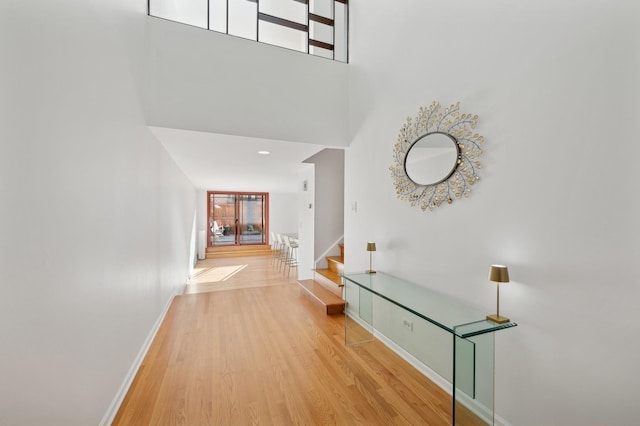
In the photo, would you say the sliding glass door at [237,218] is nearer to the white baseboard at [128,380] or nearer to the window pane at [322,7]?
the window pane at [322,7]

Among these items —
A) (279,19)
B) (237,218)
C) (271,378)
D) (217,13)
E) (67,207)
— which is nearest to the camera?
(67,207)

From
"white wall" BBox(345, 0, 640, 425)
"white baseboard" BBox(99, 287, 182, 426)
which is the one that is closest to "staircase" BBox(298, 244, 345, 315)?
"white wall" BBox(345, 0, 640, 425)

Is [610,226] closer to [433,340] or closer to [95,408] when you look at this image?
[433,340]

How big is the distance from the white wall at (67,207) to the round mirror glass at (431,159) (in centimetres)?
241

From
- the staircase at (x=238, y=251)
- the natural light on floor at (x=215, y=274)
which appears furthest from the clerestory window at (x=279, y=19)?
the staircase at (x=238, y=251)

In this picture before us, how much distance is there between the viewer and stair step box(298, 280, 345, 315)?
3.72m

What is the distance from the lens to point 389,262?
291cm

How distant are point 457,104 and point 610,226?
1272 millimetres

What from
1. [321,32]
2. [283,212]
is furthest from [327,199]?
[283,212]

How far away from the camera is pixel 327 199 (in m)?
5.12

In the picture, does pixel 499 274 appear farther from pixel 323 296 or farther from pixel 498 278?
pixel 323 296

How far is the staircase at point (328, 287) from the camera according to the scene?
3.74 m

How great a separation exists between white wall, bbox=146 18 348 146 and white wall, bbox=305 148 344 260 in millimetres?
1525

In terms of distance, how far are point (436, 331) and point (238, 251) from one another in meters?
8.27
